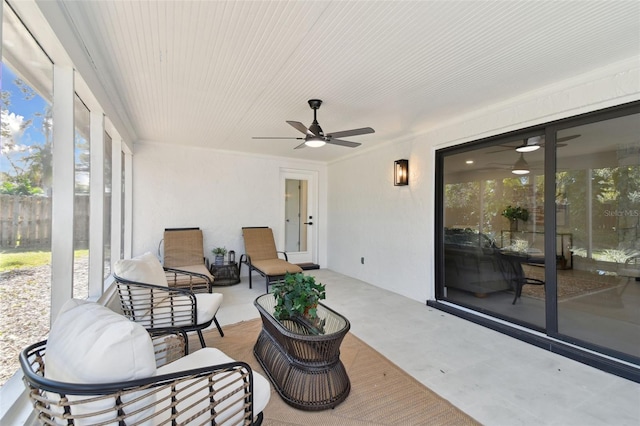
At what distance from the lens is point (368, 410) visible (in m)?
1.79

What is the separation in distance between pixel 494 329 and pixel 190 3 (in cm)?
378

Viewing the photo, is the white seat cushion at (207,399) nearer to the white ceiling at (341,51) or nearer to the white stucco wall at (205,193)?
the white ceiling at (341,51)

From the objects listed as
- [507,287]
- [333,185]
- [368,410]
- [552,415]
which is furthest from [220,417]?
[333,185]

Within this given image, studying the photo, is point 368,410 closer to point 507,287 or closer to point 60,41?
point 507,287

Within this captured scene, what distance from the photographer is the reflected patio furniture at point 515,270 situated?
3004mm

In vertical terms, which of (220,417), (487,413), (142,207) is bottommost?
(487,413)

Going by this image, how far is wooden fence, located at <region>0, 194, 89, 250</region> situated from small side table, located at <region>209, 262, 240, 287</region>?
3101 mm

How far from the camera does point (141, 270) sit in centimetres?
237

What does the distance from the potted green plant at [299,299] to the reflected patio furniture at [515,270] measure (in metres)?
2.28

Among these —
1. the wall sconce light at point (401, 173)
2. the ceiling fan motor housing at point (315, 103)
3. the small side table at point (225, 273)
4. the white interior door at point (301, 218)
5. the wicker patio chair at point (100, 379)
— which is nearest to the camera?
the wicker patio chair at point (100, 379)

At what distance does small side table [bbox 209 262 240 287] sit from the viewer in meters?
4.79

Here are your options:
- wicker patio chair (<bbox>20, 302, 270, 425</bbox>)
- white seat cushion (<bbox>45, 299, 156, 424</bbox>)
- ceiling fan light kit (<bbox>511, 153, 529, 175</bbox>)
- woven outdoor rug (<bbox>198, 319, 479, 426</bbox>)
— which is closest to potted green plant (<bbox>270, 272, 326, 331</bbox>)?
woven outdoor rug (<bbox>198, 319, 479, 426</bbox>)

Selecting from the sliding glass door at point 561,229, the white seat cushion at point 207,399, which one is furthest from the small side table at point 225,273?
the sliding glass door at point 561,229

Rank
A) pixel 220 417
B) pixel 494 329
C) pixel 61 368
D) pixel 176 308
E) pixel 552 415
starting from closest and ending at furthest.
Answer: pixel 61 368, pixel 220 417, pixel 552 415, pixel 176 308, pixel 494 329
